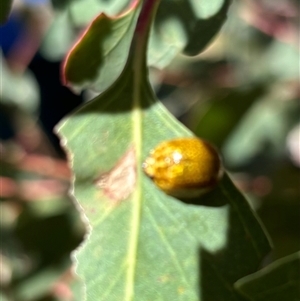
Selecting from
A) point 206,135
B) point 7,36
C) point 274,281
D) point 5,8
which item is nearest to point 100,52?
point 5,8

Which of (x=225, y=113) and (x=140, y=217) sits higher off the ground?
(x=140, y=217)

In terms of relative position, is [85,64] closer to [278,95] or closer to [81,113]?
[81,113]

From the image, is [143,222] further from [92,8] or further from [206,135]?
[206,135]

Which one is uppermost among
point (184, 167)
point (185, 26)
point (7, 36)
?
point (185, 26)

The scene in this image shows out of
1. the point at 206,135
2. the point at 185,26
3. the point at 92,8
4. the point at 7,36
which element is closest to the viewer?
the point at 185,26

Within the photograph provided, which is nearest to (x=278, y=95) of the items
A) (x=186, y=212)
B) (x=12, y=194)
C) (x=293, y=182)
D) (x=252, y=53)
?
(x=252, y=53)

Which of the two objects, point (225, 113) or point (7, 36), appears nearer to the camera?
point (225, 113)

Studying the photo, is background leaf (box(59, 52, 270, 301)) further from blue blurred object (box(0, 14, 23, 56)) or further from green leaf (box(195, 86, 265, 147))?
blue blurred object (box(0, 14, 23, 56))

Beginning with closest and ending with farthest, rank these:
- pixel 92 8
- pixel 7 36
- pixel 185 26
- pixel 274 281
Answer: pixel 274 281 < pixel 185 26 < pixel 92 8 < pixel 7 36

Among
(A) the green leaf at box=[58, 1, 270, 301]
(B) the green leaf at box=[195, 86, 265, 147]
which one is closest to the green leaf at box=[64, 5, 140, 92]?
(A) the green leaf at box=[58, 1, 270, 301]
